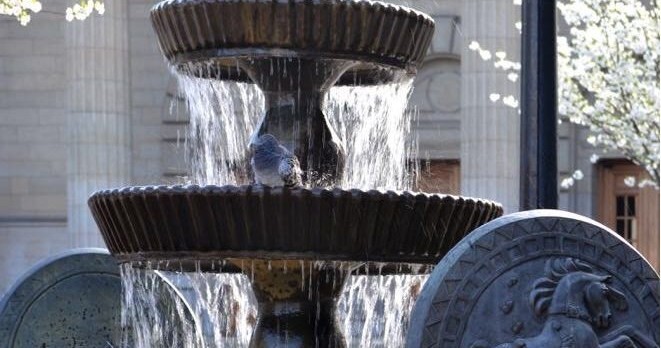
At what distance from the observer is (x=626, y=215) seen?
2583 cm

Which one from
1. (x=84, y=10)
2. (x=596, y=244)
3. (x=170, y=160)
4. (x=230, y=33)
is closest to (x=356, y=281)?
(x=230, y=33)

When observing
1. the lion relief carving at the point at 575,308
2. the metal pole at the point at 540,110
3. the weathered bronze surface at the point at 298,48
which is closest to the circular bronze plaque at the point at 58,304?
the weathered bronze surface at the point at 298,48

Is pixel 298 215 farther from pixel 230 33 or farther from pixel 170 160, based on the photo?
pixel 170 160

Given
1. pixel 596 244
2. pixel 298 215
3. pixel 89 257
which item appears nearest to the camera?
pixel 596 244

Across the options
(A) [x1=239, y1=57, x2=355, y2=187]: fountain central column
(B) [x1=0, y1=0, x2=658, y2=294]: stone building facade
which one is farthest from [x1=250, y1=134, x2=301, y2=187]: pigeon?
(B) [x1=0, y1=0, x2=658, y2=294]: stone building facade

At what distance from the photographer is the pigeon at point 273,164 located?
7668 mm

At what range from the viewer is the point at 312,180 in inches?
328

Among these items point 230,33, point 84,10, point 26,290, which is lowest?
point 26,290

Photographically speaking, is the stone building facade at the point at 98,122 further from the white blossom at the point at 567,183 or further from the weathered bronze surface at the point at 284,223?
the weathered bronze surface at the point at 284,223

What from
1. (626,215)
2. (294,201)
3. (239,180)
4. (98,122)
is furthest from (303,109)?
(626,215)

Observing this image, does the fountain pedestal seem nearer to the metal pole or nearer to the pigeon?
the pigeon

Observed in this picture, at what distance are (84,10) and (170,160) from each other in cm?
1199

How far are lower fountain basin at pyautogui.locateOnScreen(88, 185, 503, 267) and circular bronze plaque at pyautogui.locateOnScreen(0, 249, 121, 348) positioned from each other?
1.45 meters

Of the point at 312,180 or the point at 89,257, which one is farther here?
the point at 89,257
